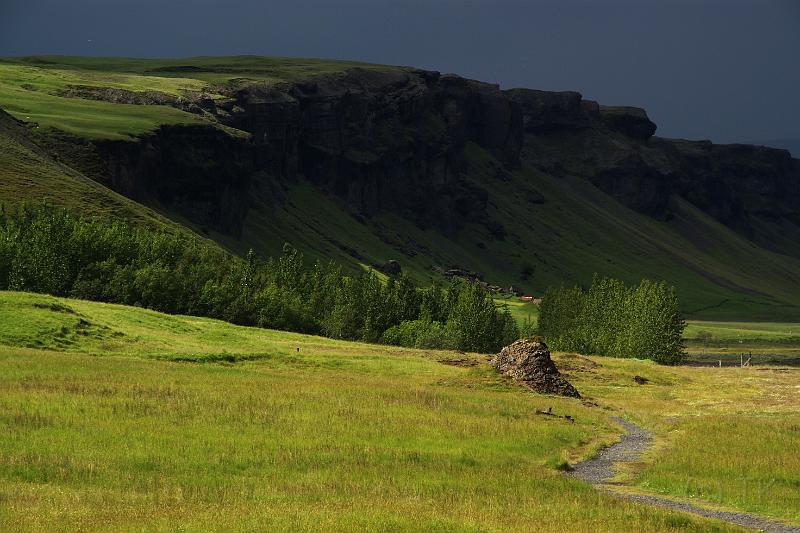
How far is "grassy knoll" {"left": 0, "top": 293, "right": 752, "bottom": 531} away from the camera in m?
29.4

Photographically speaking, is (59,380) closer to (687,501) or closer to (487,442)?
(487,442)

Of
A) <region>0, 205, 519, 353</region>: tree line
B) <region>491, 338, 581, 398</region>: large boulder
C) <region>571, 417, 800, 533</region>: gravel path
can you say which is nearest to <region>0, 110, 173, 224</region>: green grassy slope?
<region>0, 205, 519, 353</region>: tree line

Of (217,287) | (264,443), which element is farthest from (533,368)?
(217,287)

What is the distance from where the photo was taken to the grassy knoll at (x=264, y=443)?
96.6 feet

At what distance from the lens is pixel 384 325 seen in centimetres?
15800

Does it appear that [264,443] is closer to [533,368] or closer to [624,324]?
[533,368]

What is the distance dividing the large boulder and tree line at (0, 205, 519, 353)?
5391 centimetres

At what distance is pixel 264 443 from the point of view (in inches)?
1670

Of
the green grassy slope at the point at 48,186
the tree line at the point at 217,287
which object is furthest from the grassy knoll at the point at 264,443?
the green grassy slope at the point at 48,186

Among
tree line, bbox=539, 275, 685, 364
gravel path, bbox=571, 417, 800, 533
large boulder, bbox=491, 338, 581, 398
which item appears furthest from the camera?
tree line, bbox=539, 275, 685, 364

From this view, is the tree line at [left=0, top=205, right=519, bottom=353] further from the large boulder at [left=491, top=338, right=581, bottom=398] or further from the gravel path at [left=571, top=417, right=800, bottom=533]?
the gravel path at [left=571, top=417, right=800, bottom=533]

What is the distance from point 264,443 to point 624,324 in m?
119

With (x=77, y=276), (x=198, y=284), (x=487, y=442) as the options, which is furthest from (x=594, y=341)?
(x=487, y=442)

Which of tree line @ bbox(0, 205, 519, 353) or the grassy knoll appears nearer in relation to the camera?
the grassy knoll
